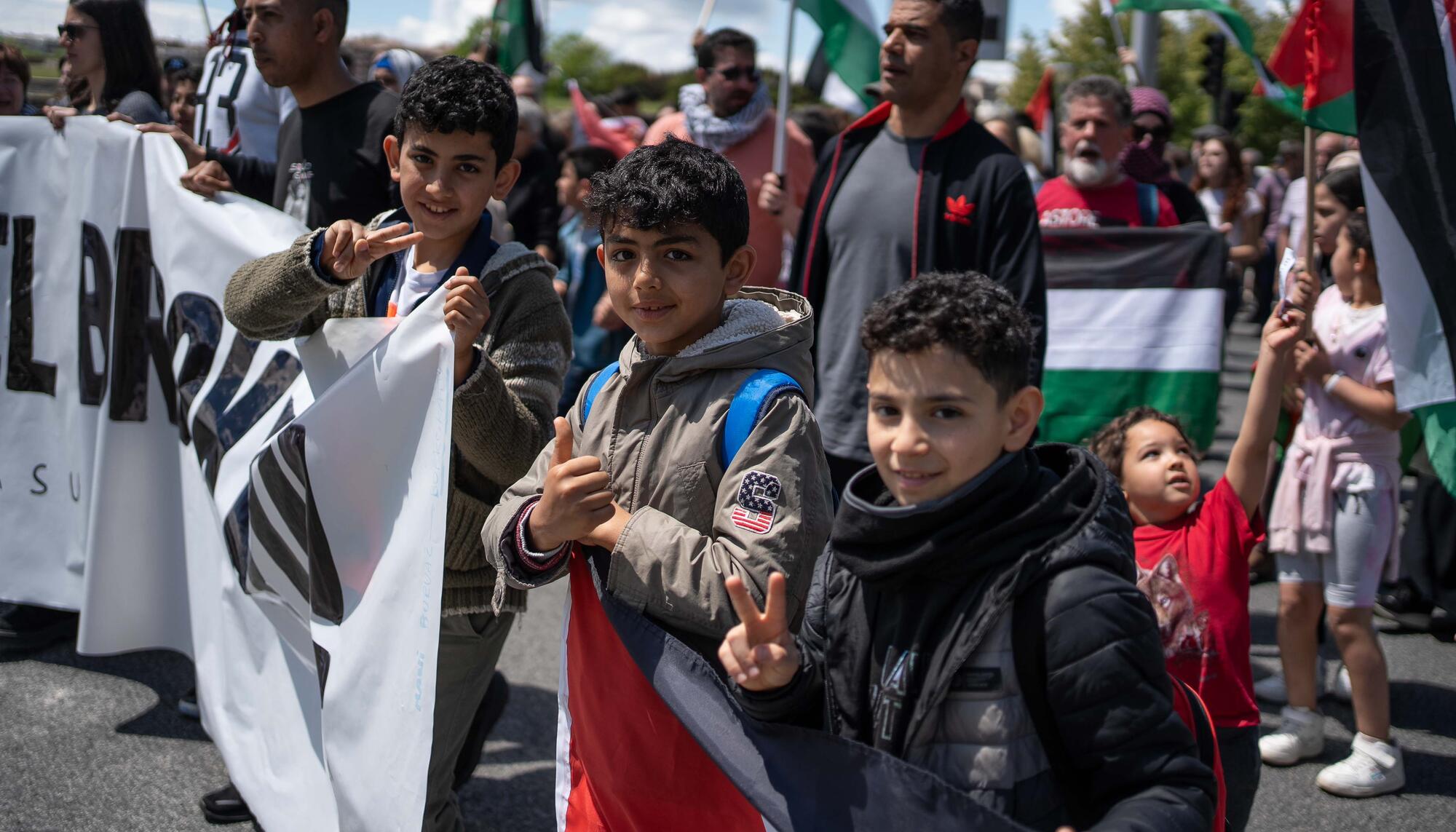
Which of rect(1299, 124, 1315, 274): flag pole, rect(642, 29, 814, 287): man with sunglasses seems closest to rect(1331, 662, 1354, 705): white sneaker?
rect(1299, 124, 1315, 274): flag pole

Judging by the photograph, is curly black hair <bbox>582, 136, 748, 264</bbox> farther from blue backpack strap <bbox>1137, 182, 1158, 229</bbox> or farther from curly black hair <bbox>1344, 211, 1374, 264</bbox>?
blue backpack strap <bbox>1137, 182, 1158, 229</bbox>

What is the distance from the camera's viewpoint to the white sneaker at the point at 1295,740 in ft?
13.7

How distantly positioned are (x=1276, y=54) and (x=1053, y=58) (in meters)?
29.2

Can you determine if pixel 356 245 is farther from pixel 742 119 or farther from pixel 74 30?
pixel 742 119

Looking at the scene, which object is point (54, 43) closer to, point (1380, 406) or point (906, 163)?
point (906, 163)

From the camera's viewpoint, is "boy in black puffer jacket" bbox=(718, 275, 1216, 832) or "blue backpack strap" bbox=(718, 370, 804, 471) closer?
"boy in black puffer jacket" bbox=(718, 275, 1216, 832)

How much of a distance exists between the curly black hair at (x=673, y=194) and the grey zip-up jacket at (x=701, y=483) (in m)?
0.17

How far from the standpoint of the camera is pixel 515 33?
10.2m

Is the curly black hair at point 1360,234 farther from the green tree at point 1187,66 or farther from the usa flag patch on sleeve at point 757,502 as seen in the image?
the green tree at point 1187,66

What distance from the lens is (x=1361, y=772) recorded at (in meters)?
3.98

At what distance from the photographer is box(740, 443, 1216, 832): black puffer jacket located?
64.2 inches

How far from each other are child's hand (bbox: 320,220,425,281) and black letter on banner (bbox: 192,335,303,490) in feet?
1.69

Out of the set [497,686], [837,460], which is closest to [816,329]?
[837,460]

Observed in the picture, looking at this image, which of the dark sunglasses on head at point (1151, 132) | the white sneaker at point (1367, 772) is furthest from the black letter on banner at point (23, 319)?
the dark sunglasses on head at point (1151, 132)
